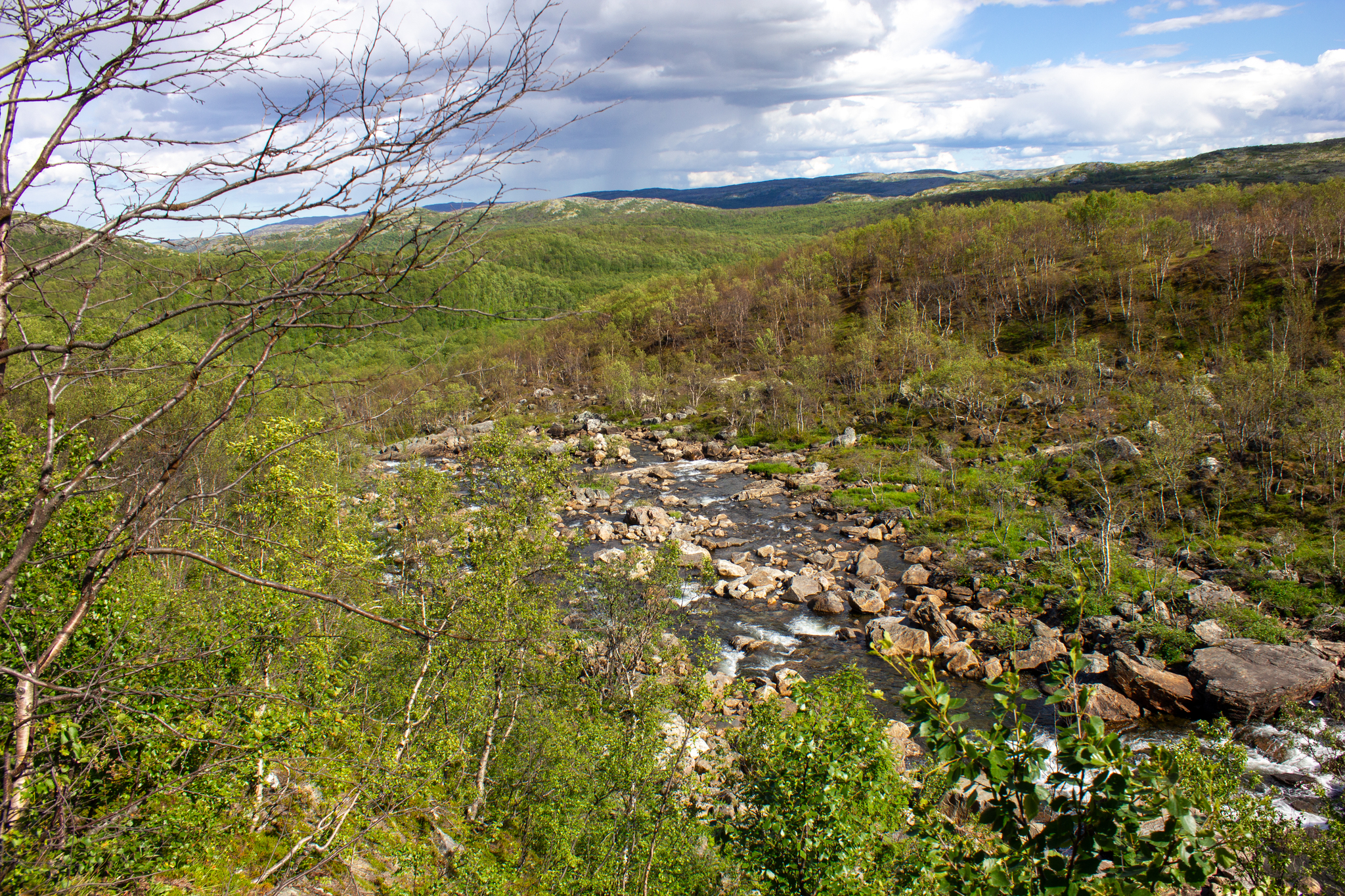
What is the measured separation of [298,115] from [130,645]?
8.29m

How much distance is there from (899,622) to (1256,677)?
1196cm

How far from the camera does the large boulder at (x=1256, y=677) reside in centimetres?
2159

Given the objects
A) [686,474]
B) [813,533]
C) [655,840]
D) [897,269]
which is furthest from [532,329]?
[655,840]

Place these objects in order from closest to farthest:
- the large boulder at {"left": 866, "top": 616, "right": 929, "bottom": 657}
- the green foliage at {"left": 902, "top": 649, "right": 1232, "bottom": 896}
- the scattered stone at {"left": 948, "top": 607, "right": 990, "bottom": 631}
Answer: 1. the green foliage at {"left": 902, "top": 649, "right": 1232, "bottom": 896}
2. the large boulder at {"left": 866, "top": 616, "right": 929, "bottom": 657}
3. the scattered stone at {"left": 948, "top": 607, "right": 990, "bottom": 631}

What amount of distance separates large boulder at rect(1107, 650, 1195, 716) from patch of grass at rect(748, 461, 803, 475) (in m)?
33.0

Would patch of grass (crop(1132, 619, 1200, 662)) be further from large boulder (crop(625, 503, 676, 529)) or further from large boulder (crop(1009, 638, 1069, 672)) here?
large boulder (crop(625, 503, 676, 529))

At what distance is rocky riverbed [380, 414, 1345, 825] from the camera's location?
21562 millimetres

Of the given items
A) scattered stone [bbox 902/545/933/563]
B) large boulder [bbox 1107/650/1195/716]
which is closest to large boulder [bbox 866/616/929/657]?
large boulder [bbox 1107/650/1195/716]

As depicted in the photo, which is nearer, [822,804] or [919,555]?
[822,804]

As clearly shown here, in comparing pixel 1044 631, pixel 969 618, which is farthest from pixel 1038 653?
pixel 969 618

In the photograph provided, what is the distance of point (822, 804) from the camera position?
8.83 metres

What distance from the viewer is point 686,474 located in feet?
191

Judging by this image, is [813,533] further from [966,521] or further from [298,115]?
[298,115]

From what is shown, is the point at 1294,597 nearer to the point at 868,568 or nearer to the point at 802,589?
the point at 868,568
